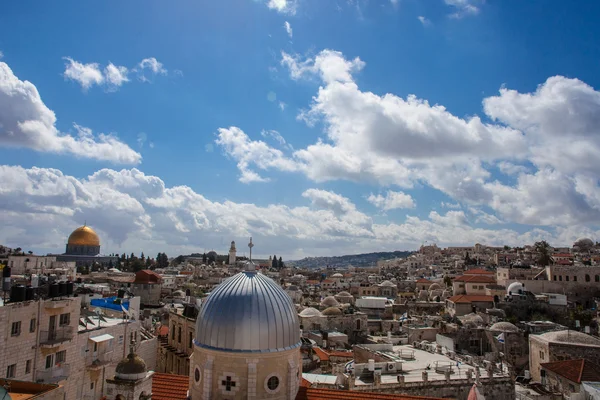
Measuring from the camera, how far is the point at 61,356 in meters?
18.7

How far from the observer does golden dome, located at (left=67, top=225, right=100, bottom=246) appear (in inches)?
4392

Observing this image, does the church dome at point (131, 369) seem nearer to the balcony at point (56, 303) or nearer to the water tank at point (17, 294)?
the balcony at point (56, 303)

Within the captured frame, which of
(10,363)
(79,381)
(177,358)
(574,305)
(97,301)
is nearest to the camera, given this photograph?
(10,363)

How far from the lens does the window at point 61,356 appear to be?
18484 millimetres

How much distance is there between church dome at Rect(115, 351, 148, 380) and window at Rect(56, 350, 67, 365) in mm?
9086

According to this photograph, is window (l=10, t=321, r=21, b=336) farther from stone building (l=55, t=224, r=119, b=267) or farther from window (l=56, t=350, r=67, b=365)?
stone building (l=55, t=224, r=119, b=267)

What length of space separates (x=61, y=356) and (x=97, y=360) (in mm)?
2378

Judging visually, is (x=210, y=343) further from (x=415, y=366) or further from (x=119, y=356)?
(x=415, y=366)

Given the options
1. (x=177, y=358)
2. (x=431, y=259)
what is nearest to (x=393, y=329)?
(x=177, y=358)

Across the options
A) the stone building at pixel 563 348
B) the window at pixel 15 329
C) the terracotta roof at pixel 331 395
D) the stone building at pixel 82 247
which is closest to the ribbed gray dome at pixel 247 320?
the terracotta roof at pixel 331 395

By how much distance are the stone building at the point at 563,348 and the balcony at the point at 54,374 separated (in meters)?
28.1

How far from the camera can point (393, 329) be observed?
146ft

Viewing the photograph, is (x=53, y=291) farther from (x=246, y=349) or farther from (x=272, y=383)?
(x=272, y=383)

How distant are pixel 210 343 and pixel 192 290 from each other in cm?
5908
